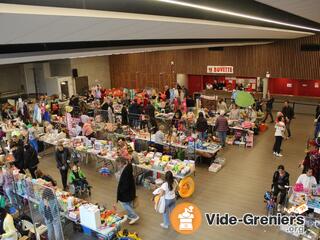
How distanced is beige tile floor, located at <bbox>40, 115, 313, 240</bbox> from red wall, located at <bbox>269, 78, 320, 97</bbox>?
669 centimetres

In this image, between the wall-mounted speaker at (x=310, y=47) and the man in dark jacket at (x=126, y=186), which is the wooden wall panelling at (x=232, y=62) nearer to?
the wall-mounted speaker at (x=310, y=47)

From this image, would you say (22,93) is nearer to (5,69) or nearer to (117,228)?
(5,69)

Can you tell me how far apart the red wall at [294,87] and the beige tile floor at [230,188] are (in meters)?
6.69

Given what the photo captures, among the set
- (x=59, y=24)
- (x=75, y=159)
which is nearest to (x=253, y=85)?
(x=75, y=159)

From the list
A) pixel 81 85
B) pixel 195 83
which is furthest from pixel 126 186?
pixel 81 85

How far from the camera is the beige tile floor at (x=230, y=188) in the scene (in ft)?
23.3

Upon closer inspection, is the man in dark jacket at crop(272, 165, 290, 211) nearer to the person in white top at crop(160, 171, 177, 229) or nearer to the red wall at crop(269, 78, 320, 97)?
the person in white top at crop(160, 171, 177, 229)

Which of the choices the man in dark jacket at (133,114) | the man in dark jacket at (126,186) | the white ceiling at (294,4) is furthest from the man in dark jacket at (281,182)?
the man in dark jacket at (133,114)

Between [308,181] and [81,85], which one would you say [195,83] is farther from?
[308,181]

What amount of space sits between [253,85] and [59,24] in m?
18.4

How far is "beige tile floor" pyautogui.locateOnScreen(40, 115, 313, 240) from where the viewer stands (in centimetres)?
711

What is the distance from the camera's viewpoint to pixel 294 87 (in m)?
19.1

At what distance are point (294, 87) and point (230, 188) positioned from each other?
40.6 feet

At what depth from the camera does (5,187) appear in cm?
813
